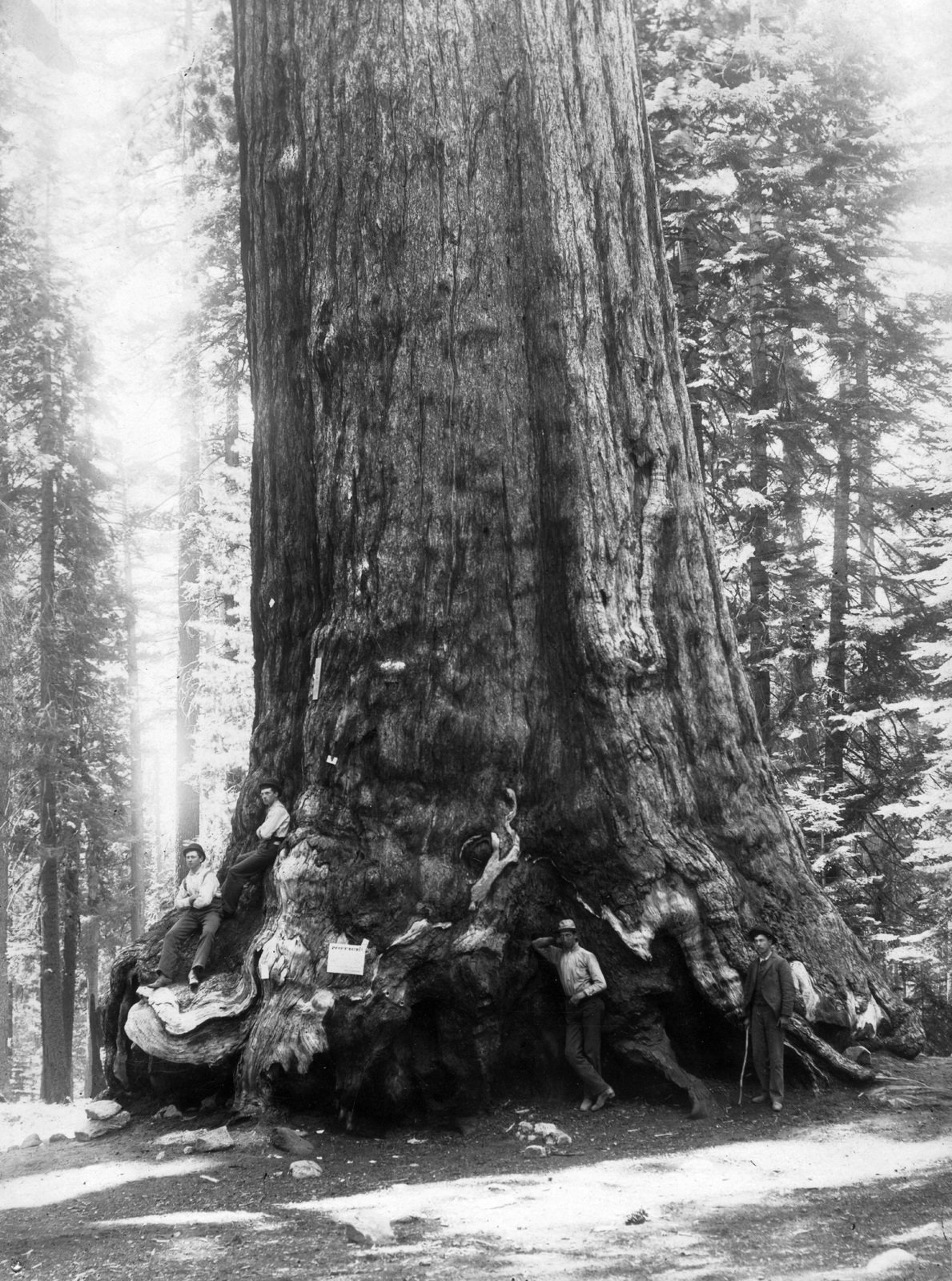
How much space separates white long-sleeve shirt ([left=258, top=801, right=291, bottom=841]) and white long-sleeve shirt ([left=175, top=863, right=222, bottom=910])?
489mm

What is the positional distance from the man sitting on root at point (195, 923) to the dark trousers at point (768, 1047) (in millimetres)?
3343

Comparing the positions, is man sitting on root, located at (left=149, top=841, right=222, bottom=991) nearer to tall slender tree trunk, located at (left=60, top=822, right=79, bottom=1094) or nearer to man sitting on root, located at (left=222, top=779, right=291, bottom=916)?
man sitting on root, located at (left=222, top=779, right=291, bottom=916)

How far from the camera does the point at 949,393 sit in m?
18.1

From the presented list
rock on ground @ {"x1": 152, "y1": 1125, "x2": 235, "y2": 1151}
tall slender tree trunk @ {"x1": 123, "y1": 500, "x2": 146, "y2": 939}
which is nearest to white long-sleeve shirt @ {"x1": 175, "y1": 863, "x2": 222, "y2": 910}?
rock on ground @ {"x1": 152, "y1": 1125, "x2": 235, "y2": 1151}

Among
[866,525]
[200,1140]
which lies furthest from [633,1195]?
[866,525]

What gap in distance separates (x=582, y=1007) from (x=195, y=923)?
2559mm

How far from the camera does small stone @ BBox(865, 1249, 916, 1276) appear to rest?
350 cm

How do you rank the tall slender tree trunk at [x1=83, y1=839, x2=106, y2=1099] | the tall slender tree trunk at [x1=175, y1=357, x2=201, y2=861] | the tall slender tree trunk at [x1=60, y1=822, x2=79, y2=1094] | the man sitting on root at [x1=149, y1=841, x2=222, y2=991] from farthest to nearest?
the tall slender tree trunk at [x1=60, y1=822, x2=79, y2=1094] → the tall slender tree trunk at [x1=175, y1=357, x2=201, y2=861] → the tall slender tree trunk at [x1=83, y1=839, x2=106, y2=1099] → the man sitting on root at [x1=149, y1=841, x2=222, y2=991]

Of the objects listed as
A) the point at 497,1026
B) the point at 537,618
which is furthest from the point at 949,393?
the point at 497,1026

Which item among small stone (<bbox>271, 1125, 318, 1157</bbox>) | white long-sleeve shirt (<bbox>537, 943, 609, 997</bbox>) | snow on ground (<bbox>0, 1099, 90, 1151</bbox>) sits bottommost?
snow on ground (<bbox>0, 1099, 90, 1151</bbox>)

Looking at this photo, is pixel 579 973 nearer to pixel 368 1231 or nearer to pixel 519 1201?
pixel 519 1201

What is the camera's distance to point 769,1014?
20.0ft

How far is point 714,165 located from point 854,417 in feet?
16.2

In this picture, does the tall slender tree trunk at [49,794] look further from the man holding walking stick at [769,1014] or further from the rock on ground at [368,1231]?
the rock on ground at [368,1231]
